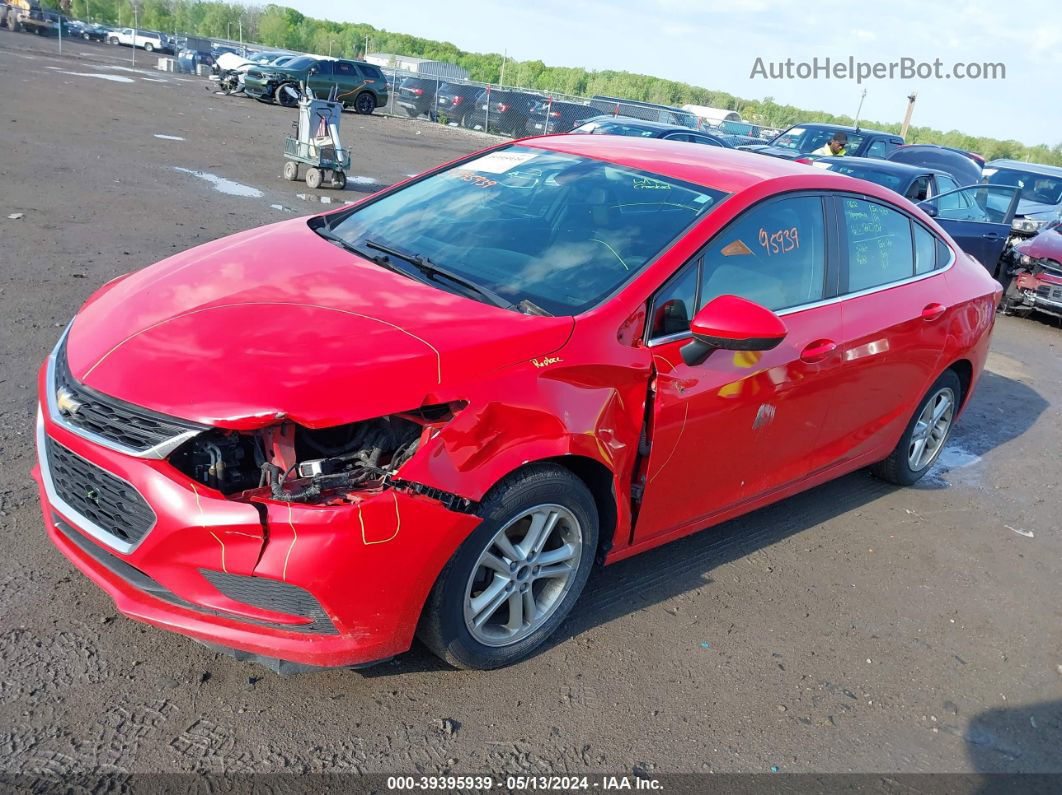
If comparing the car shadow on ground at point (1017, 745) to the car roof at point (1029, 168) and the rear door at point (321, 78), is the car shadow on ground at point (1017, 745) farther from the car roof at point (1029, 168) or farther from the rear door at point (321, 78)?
the rear door at point (321, 78)

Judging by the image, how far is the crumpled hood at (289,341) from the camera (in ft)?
8.27

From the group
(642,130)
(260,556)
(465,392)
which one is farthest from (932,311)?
(642,130)

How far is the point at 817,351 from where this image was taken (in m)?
3.79

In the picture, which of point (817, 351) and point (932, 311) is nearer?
point (817, 351)

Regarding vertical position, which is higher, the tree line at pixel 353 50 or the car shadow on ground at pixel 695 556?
the tree line at pixel 353 50

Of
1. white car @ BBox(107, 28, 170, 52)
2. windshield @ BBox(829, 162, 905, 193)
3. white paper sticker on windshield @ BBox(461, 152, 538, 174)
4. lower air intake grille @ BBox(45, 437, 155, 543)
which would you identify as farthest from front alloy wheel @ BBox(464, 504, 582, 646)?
white car @ BBox(107, 28, 170, 52)

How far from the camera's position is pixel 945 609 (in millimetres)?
4020

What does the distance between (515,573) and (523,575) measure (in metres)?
0.04

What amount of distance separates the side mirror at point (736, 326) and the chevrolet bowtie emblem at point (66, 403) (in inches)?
81.1

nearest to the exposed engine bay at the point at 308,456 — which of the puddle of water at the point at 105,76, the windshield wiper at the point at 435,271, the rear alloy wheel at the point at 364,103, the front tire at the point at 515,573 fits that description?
the front tire at the point at 515,573

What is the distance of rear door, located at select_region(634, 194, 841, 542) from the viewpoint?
3.27 meters

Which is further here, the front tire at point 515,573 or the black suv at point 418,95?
the black suv at point 418,95

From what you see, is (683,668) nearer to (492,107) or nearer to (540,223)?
(540,223)

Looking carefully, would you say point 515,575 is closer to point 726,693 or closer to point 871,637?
point 726,693
